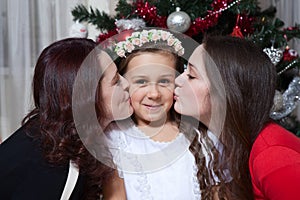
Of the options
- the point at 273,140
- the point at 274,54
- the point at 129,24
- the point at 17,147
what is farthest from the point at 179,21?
the point at 17,147

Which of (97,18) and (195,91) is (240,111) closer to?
(195,91)

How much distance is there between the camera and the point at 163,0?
1.78 meters

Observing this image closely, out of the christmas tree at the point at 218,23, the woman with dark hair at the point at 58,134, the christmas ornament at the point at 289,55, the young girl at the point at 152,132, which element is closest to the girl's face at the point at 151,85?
the young girl at the point at 152,132

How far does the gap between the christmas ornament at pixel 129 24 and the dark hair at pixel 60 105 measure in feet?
1.81

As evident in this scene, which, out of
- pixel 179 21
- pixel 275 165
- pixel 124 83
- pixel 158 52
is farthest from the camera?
pixel 179 21

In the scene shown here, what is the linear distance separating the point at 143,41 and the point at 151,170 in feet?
1.26

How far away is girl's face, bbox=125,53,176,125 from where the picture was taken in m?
1.33

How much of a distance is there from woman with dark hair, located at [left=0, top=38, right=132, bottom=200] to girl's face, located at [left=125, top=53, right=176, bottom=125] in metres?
0.17

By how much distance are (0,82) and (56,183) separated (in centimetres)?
117

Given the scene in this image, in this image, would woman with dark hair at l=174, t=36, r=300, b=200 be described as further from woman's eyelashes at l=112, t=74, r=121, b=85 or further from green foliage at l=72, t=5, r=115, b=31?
green foliage at l=72, t=5, r=115, b=31

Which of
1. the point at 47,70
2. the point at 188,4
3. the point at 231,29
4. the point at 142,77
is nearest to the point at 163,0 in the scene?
the point at 188,4

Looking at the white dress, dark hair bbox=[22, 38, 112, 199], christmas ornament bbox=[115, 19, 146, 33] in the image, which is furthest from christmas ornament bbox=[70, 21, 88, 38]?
dark hair bbox=[22, 38, 112, 199]

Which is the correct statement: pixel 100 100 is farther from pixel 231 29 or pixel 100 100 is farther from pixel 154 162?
pixel 231 29

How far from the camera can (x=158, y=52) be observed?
1412 millimetres
